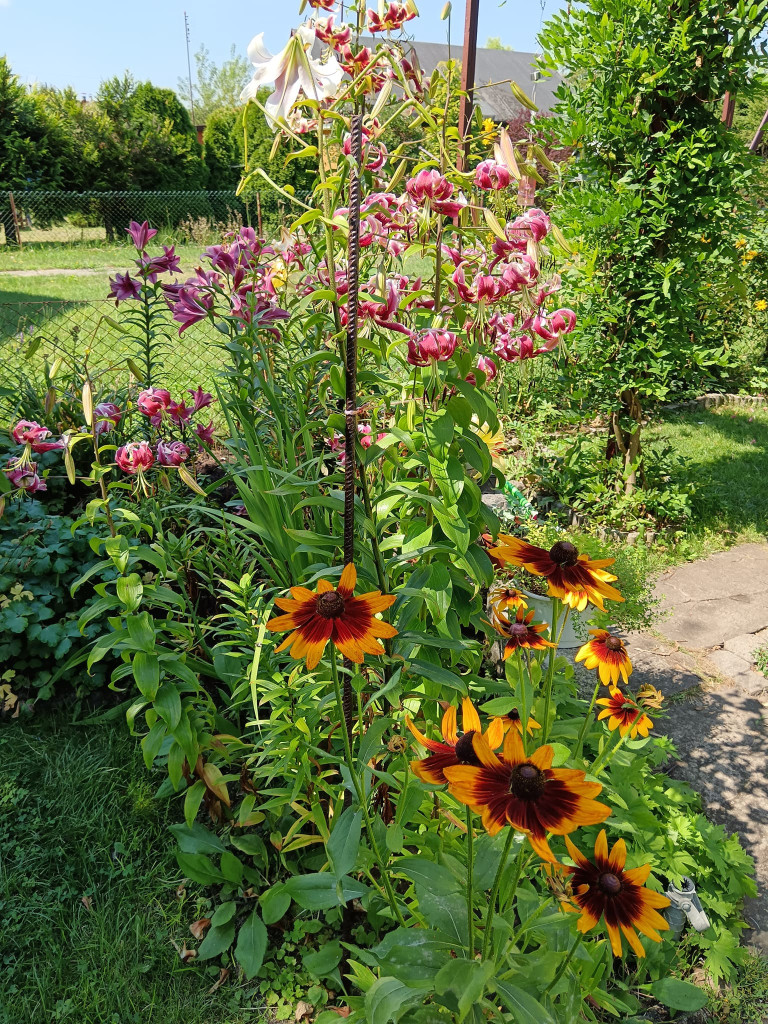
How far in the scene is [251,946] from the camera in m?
1.56

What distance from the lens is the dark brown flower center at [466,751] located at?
0.86m

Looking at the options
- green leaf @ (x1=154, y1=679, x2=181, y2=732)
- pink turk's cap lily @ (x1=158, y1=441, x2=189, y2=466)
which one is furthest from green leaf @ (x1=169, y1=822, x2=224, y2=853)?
pink turk's cap lily @ (x1=158, y1=441, x2=189, y2=466)

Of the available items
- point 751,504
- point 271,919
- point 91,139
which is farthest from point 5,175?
point 271,919

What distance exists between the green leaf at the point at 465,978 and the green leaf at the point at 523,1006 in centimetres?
4

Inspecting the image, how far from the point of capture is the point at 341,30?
150cm

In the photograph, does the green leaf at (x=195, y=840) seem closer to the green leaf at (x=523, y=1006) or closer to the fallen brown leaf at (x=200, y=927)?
the fallen brown leaf at (x=200, y=927)

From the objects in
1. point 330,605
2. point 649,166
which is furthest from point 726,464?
point 330,605

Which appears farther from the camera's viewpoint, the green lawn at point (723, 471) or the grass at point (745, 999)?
the green lawn at point (723, 471)

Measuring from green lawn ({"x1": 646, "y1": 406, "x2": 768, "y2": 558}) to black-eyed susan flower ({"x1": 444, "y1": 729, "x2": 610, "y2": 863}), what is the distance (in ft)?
9.99

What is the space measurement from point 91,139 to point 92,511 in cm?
1499

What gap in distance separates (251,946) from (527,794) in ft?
3.67

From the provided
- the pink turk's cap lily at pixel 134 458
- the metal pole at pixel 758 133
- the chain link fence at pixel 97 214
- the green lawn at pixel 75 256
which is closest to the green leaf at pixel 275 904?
the pink turk's cap lily at pixel 134 458

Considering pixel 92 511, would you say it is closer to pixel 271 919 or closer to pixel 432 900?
pixel 271 919

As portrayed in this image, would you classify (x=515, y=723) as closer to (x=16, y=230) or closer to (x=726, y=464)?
(x=726, y=464)
